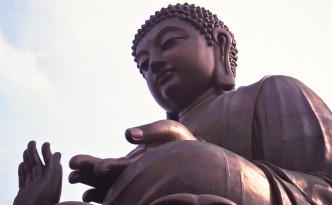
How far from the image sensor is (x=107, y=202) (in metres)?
2.93

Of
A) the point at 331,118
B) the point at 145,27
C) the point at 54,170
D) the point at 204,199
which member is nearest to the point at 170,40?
the point at 145,27

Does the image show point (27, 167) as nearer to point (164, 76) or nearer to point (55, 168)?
point (55, 168)

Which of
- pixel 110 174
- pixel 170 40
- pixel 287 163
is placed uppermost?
pixel 170 40

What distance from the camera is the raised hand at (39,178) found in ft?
10.5

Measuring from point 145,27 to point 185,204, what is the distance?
92.9 inches

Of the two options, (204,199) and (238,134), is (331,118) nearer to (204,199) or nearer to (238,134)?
(238,134)

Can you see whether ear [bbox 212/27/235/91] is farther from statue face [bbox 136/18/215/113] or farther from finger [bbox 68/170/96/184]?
finger [bbox 68/170/96/184]

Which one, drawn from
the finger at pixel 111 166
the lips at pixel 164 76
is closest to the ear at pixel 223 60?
the lips at pixel 164 76

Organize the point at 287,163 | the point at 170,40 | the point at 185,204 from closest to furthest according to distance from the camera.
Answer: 1. the point at 185,204
2. the point at 287,163
3. the point at 170,40

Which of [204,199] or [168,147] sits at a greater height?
[168,147]

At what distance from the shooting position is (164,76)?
178 inches

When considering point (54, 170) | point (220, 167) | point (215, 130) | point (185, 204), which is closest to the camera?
point (185, 204)

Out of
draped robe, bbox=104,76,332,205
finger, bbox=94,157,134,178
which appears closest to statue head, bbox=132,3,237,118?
draped robe, bbox=104,76,332,205

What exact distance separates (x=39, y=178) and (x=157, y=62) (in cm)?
142
